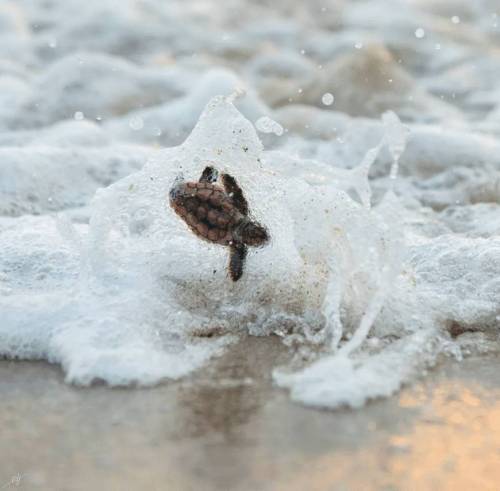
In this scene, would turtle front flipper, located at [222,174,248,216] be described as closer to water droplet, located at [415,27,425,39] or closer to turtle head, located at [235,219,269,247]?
turtle head, located at [235,219,269,247]

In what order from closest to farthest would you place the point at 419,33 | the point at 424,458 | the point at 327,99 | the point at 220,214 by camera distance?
1. the point at 424,458
2. the point at 220,214
3. the point at 327,99
4. the point at 419,33

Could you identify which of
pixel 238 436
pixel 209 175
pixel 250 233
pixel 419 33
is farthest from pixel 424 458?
pixel 419 33

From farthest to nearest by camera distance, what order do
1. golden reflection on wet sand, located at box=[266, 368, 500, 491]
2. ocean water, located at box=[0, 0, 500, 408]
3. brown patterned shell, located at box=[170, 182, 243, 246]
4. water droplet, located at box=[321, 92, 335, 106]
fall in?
water droplet, located at box=[321, 92, 335, 106]
brown patterned shell, located at box=[170, 182, 243, 246]
ocean water, located at box=[0, 0, 500, 408]
golden reflection on wet sand, located at box=[266, 368, 500, 491]

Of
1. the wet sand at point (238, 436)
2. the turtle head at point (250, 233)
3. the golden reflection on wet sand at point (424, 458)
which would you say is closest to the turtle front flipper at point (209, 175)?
the turtle head at point (250, 233)

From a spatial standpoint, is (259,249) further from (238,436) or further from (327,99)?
(327,99)

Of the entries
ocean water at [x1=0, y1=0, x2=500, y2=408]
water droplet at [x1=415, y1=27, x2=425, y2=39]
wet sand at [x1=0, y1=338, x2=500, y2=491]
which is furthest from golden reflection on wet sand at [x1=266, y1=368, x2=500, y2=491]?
water droplet at [x1=415, y1=27, x2=425, y2=39]

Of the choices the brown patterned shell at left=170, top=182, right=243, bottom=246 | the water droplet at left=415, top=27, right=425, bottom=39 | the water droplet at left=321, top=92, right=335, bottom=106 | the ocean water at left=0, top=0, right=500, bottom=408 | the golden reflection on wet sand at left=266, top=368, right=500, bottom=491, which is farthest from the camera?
the water droplet at left=415, top=27, right=425, bottom=39

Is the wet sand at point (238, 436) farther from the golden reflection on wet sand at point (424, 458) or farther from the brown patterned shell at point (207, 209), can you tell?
the brown patterned shell at point (207, 209)
